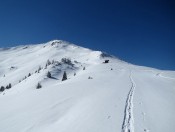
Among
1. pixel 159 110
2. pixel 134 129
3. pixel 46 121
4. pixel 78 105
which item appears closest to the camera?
pixel 134 129

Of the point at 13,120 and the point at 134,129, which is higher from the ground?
the point at 134,129

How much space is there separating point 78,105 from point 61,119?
422cm

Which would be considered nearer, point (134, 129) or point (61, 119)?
point (134, 129)

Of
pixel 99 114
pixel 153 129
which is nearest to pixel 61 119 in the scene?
pixel 99 114

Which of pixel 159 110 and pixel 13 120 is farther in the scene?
pixel 159 110

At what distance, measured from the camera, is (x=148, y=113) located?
17.5 metres

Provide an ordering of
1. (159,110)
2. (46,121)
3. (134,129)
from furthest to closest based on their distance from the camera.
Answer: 1. (159,110)
2. (46,121)
3. (134,129)

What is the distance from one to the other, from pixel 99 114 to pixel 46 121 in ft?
→ 14.6

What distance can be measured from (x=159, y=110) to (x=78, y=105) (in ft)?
26.0

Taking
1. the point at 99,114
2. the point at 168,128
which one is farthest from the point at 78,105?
the point at 168,128

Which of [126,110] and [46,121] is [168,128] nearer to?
[126,110]

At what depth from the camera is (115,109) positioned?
725 inches

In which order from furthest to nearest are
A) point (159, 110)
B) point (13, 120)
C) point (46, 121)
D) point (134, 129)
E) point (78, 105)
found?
point (78, 105) < point (159, 110) < point (13, 120) < point (46, 121) < point (134, 129)

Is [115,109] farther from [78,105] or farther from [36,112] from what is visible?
[36,112]
